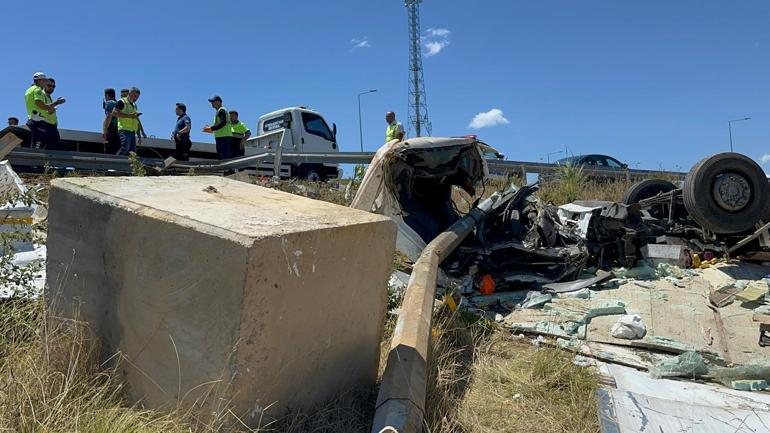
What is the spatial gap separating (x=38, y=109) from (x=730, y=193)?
9.27 meters

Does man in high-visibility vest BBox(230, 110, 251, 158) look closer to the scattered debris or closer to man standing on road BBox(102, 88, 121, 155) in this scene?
man standing on road BBox(102, 88, 121, 155)

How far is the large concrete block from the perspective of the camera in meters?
1.87

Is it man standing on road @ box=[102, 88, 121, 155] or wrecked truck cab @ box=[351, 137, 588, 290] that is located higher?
man standing on road @ box=[102, 88, 121, 155]

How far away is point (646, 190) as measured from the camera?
6938 millimetres

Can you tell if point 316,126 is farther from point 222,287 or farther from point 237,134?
point 222,287

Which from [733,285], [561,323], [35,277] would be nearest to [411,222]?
[561,323]

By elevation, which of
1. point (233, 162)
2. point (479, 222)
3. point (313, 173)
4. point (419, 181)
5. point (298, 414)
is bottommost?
→ point (298, 414)

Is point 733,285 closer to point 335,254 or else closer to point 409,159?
point 409,159

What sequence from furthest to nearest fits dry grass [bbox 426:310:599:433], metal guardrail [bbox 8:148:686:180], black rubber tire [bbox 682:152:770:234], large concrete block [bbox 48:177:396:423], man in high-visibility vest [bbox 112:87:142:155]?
man in high-visibility vest [bbox 112:87:142:155], metal guardrail [bbox 8:148:686:180], black rubber tire [bbox 682:152:770:234], dry grass [bbox 426:310:599:433], large concrete block [bbox 48:177:396:423]

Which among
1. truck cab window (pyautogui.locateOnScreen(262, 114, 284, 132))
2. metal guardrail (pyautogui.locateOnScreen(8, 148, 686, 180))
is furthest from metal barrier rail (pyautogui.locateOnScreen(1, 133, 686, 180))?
truck cab window (pyautogui.locateOnScreen(262, 114, 284, 132))

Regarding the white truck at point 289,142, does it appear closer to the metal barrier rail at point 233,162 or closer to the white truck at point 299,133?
the white truck at point 299,133

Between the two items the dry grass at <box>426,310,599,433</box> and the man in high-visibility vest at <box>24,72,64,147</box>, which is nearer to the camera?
the dry grass at <box>426,310,599,433</box>

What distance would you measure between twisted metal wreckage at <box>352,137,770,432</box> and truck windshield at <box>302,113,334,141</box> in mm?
8427

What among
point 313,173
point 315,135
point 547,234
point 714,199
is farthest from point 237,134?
point 714,199
